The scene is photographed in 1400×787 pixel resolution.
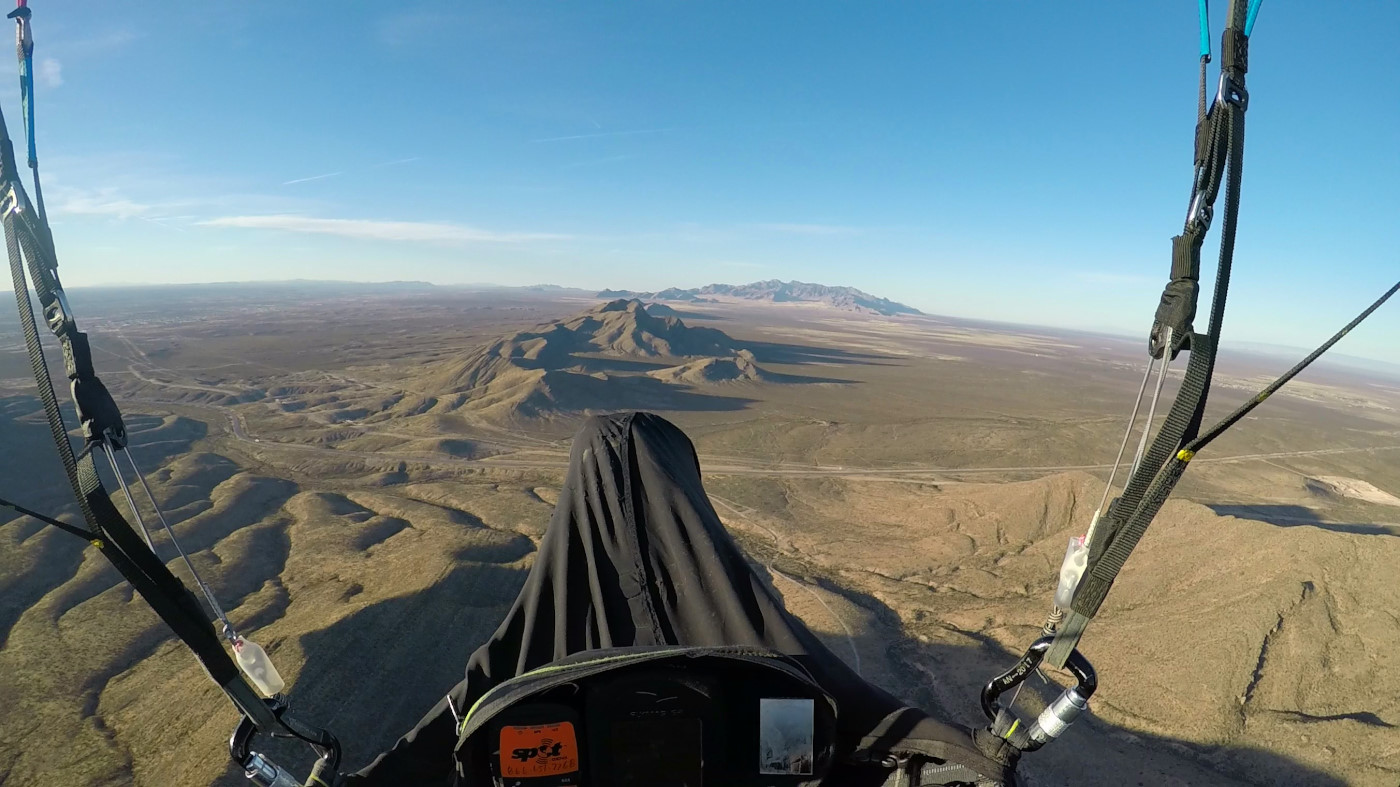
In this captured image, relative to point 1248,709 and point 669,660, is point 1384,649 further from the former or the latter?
point 669,660

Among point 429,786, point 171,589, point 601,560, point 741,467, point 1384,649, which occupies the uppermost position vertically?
point 171,589

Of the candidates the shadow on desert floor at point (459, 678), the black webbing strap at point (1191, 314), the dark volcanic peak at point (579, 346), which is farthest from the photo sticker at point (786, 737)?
the dark volcanic peak at point (579, 346)

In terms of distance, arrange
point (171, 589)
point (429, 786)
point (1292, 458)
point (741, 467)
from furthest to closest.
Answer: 1. point (1292, 458)
2. point (741, 467)
3. point (429, 786)
4. point (171, 589)

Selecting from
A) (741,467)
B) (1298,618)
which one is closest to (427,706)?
(1298,618)

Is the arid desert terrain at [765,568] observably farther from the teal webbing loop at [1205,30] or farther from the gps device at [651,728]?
the teal webbing loop at [1205,30]

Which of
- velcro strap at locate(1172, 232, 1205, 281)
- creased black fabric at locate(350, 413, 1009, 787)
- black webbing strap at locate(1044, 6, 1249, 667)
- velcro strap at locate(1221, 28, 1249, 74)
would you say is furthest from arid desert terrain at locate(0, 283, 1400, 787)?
velcro strap at locate(1221, 28, 1249, 74)

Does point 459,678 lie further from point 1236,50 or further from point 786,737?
point 1236,50

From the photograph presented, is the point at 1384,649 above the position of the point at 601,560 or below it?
below
